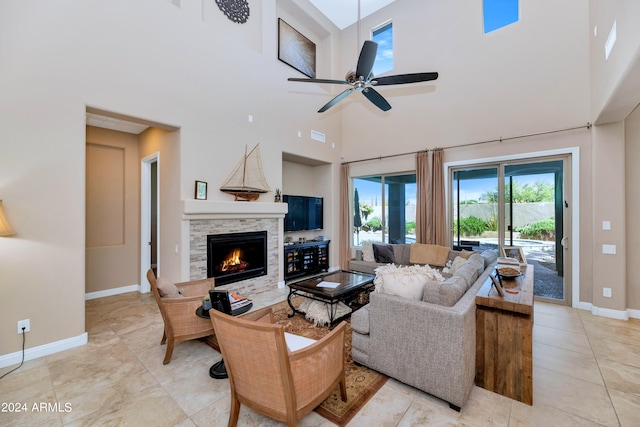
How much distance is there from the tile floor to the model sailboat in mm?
2366

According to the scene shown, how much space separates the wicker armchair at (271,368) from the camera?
148cm

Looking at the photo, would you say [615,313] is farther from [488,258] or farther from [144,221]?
[144,221]

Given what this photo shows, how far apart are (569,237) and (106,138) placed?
26.2ft

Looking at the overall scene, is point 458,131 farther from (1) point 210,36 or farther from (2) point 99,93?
(2) point 99,93

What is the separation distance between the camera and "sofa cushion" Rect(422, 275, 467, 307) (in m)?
2.21

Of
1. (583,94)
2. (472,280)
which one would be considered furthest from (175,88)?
(583,94)

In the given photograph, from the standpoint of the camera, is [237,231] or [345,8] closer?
[237,231]

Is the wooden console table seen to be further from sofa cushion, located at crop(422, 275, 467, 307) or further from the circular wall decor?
the circular wall decor

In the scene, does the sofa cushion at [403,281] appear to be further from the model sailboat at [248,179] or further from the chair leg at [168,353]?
the model sailboat at [248,179]

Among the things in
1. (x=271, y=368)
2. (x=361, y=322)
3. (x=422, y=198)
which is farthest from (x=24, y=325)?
(x=422, y=198)

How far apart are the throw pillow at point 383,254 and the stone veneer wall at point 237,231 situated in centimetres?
202

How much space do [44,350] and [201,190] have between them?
8.16 ft

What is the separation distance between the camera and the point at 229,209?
14.3 ft

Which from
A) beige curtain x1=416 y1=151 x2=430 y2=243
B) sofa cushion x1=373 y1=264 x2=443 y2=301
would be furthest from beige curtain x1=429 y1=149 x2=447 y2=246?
sofa cushion x1=373 y1=264 x2=443 y2=301
